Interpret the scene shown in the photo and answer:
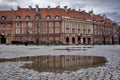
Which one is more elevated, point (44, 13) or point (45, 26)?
point (44, 13)

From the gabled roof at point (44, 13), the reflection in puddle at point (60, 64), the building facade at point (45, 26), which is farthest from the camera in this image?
the gabled roof at point (44, 13)

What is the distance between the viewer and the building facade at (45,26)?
323 feet

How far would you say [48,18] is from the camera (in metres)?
101

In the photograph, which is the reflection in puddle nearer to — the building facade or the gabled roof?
the building facade

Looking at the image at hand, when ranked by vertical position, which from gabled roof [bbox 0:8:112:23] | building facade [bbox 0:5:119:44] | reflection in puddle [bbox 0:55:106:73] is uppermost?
gabled roof [bbox 0:8:112:23]

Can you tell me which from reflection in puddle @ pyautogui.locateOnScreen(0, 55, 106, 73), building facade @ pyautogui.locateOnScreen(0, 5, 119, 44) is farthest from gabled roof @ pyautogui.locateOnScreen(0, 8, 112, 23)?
reflection in puddle @ pyautogui.locateOnScreen(0, 55, 106, 73)

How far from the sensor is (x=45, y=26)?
3905 inches

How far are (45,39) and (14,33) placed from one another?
44.8 ft

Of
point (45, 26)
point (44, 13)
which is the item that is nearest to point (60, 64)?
point (45, 26)

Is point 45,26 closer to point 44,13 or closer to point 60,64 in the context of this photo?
point 44,13

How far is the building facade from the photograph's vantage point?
323ft

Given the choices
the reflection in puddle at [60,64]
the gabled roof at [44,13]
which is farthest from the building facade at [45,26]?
the reflection in puddle at [60,64]

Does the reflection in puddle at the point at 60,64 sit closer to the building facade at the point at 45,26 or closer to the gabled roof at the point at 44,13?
the building facade at the point at 45,26

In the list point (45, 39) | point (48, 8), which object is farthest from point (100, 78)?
point (48, 8)
